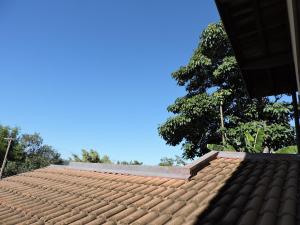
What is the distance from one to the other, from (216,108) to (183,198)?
16.3m

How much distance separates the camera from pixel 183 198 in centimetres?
477

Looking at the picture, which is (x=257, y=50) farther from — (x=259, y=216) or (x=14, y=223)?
(x=14, y=223)

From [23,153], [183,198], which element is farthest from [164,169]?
[23,153]

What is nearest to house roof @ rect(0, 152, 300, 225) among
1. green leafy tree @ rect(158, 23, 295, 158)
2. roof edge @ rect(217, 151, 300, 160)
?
roof edge @ rect(217, 151, 300, 160)

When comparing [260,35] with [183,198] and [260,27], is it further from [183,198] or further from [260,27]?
[183,198]

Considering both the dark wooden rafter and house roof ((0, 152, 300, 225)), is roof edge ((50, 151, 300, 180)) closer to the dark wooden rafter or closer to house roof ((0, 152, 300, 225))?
house roof ((0, 152, 300, 225))

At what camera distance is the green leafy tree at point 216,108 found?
1873 cm

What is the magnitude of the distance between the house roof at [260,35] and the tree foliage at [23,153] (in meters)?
37.8

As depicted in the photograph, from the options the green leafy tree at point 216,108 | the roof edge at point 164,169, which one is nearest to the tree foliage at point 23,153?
the green leafy tree at point 216,108

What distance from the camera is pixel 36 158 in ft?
151

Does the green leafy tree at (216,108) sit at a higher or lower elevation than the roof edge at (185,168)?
higher

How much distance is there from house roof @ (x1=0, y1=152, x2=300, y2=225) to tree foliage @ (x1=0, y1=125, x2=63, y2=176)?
34806 mm

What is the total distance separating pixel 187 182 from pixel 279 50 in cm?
289

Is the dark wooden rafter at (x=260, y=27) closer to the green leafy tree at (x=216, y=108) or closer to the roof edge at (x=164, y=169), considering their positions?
the roof edge at (x=164, y=169)
